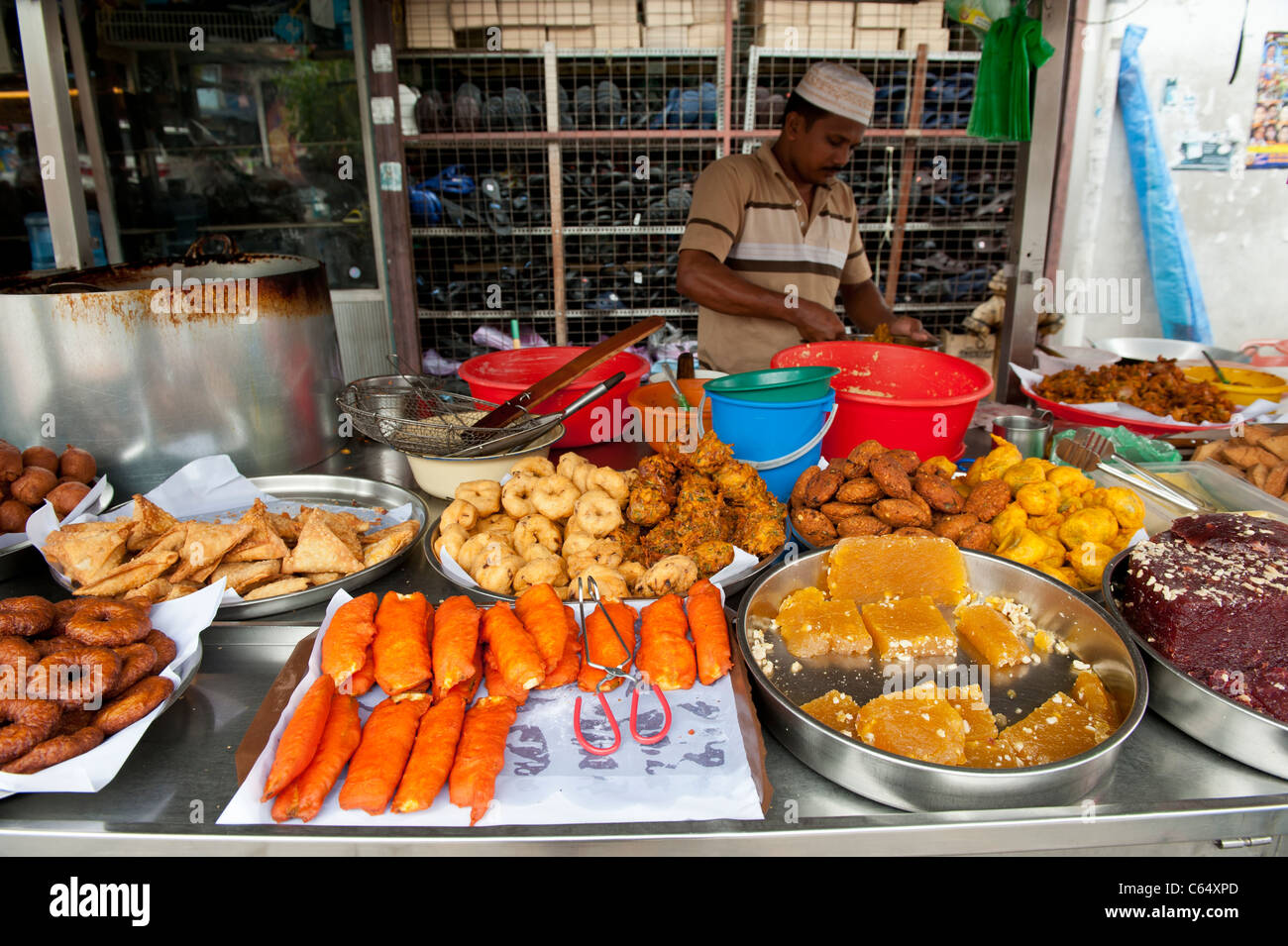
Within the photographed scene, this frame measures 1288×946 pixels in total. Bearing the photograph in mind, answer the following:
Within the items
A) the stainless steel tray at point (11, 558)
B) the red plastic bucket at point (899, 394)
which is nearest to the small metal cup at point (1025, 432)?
the red plastic bucket at point (899, 394)

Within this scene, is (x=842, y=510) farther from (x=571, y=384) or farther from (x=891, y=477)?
(x=571, y=384)

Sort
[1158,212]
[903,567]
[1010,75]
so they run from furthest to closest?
[1158,212] → [1010,75] → [903,567]

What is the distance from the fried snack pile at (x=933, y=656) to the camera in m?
1.36

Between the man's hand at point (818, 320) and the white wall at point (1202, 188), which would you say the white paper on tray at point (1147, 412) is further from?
the white wall at point (1202, 188)

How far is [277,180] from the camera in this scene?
6.37m

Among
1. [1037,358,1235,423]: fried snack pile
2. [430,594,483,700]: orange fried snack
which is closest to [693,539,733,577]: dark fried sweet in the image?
[430,594,483,700]: orange fried snack

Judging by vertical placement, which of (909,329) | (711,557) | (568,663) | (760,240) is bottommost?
(568,663)

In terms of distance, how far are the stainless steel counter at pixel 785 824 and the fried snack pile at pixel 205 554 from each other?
494 mm

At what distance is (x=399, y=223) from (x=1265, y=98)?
25.6 ft

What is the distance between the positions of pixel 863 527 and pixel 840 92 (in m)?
2.71

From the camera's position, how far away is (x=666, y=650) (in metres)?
1.57

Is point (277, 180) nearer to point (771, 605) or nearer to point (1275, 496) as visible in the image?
point (771, 605)

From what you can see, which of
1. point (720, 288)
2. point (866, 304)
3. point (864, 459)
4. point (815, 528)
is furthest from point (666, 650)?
point (866, 304)
